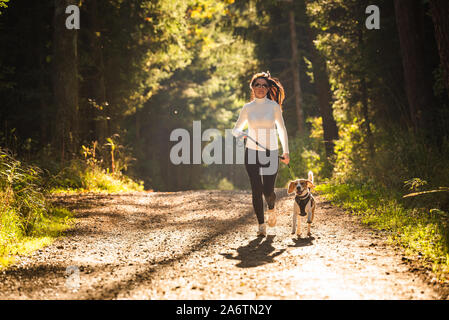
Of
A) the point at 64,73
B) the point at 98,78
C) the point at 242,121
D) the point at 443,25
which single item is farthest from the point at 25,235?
the point at 98,78

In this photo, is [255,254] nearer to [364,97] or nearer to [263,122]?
[263,122]

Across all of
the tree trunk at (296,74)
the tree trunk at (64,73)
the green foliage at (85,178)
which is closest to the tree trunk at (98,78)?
the green foliage at (85,178)

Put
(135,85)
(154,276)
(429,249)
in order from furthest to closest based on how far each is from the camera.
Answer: (135,85) → (429,249) → (154,276)

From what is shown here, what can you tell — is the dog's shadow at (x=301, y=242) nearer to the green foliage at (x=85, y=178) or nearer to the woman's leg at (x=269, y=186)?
the woman's leg at (x=269, y=186)

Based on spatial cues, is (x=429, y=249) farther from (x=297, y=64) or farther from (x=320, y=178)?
(x=297, y=64)

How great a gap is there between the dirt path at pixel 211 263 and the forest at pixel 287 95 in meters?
0.65

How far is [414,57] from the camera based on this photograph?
11.0m

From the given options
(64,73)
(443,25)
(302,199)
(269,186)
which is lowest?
(302,199)

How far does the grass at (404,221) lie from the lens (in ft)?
17.4

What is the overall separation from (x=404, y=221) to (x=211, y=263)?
131 inches
